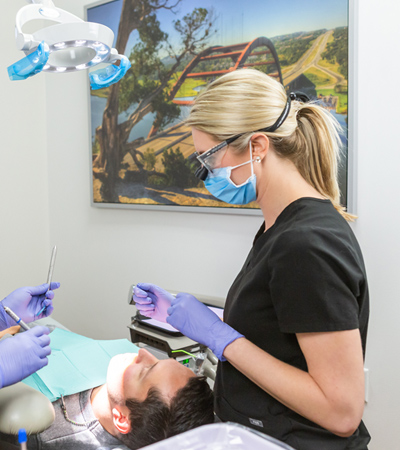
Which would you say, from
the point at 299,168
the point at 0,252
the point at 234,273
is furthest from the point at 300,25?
the point at 0,252

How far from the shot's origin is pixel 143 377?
132 centimetres

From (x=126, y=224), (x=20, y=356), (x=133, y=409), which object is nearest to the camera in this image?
(x=20, y=356)

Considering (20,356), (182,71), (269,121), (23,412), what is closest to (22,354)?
(20,356)

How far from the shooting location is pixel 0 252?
258cm

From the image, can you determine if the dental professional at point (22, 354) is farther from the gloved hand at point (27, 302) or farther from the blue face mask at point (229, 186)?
the blue face mask at point (229, 186)

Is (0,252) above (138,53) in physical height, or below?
below

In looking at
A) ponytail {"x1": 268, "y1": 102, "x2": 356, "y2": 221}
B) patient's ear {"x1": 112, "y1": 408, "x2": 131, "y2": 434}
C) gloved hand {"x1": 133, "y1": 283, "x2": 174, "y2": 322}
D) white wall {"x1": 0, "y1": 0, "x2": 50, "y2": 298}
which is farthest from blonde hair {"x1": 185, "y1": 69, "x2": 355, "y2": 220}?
white wall {"x1": 0, "y1": 0, "x2": 50, "y2": 298}

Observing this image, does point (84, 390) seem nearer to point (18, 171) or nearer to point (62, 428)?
point (62, 428)

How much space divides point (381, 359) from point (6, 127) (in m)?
2.26

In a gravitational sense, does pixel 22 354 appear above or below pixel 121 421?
above

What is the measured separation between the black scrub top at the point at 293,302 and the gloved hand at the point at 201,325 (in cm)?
4

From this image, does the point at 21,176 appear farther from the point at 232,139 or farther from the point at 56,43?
the point at 232,139

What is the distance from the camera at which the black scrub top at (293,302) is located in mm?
813

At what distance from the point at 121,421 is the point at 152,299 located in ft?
1.19
